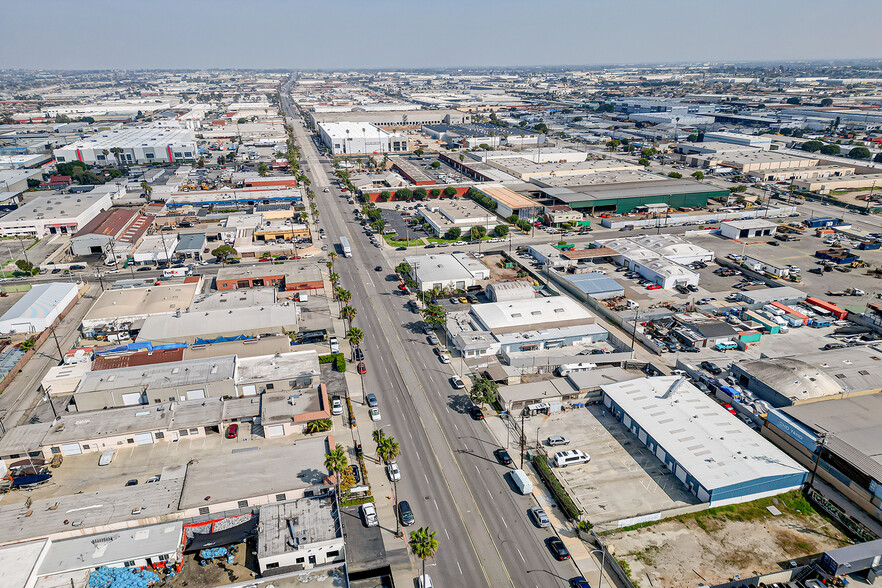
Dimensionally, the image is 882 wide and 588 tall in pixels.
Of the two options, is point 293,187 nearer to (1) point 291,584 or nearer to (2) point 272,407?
(2) point 272,407

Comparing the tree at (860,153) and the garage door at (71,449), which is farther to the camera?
the tree at (860,153)

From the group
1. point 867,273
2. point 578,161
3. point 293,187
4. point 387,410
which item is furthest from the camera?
point 578,161

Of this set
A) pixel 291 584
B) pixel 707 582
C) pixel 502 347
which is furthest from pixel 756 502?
pixel 291 584

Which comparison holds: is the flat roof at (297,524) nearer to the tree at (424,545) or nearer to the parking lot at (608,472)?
the tree at (424,545)

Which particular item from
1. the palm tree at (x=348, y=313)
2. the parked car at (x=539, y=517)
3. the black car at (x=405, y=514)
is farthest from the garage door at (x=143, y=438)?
the parked car at (x=539, y=517)

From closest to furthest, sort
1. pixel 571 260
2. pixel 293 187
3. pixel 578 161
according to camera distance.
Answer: pixel 571 260
pixel 293 187
pixel 578 161

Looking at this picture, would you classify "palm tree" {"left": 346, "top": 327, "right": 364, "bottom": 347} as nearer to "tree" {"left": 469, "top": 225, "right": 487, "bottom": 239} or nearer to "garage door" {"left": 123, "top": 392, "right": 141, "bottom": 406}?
"garage door" {"left": 123, "top": 392, "right": 141, "bottom": 406}

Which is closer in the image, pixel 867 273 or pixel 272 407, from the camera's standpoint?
pixel 272 407
